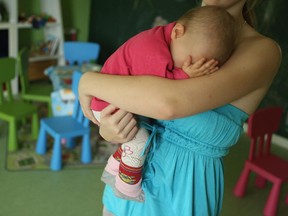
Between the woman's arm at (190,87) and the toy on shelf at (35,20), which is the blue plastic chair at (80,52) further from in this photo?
the woman's arm at (190,87)

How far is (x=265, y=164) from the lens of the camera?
7.86 ft

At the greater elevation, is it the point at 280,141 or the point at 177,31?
the point at 177,31

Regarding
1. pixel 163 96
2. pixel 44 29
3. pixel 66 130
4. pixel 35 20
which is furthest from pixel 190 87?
pixel 44 29

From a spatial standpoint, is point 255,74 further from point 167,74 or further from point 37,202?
point 37,202

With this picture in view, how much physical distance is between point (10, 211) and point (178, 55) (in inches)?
69.7

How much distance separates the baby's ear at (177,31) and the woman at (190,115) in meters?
0.12

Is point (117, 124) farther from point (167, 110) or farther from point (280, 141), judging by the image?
point (280, 141)

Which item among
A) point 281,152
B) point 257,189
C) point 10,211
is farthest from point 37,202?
point 281,152

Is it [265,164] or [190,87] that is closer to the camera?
[190,87]

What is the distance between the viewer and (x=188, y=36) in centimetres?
82

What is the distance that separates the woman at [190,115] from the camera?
75 centimetres

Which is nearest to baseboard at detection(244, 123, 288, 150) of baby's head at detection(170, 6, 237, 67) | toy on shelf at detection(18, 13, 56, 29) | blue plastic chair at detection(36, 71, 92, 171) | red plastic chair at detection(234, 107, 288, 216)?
red plastic chair at detection(234, 107, 288, 216)

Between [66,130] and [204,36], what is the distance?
1973 mm

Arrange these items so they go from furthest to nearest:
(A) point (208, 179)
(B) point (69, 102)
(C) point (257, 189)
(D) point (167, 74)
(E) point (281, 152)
Result: (E) point (281, 152) → (B) point (69, 102) → (C) point (257, 189) → (A) point (208, 179) → (D) point (167, 74)
